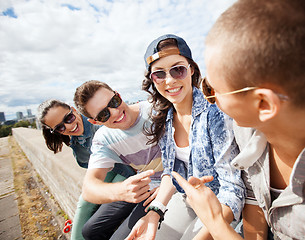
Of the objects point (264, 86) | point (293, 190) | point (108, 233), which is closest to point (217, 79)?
point (264, 86)

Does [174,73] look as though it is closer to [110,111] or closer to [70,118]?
[110,111]

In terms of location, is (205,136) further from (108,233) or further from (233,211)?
(108,233)

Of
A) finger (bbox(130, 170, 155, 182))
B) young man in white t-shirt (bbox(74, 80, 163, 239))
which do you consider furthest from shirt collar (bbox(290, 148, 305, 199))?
young man in white t-shirt (bbox(74, 80, 163, 239))

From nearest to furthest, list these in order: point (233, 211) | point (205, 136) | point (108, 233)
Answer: point (233, 211) → point (205, 136) → point (108, 233)

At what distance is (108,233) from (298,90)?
8.60 feet

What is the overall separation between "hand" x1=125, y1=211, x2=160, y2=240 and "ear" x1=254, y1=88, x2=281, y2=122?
1.33 metres

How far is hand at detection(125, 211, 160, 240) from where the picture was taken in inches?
61.8

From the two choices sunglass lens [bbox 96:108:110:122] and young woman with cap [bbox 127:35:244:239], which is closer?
young woman with cap [bbox 127:35:244:239]

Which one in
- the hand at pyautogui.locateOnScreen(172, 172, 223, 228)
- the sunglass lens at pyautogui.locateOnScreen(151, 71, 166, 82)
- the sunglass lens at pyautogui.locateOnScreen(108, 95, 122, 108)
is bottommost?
the hand at pyautogui.locateOnScreen(172, 172, 223, 228)

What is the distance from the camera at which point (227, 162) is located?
4.61ft

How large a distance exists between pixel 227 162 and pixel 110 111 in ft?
4.55

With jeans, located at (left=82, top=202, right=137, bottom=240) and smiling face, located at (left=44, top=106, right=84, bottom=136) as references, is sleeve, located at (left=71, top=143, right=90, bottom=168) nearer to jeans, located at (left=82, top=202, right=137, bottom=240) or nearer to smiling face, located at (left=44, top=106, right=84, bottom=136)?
smiling face, located at (left=44, top=106, right=84, bottom=136)

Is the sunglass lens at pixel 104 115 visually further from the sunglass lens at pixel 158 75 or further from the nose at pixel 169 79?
the nose at pixel 169 79

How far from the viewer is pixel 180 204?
77.5 inches
